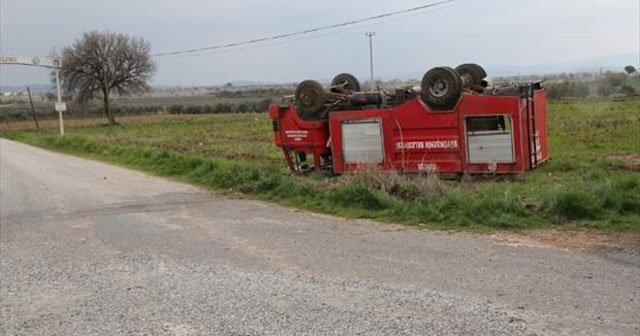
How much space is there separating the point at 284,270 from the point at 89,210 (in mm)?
6462

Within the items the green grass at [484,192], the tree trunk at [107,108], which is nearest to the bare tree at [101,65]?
the tree trunk at [107,108]

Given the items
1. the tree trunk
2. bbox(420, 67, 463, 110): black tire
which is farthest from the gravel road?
the tree trunk

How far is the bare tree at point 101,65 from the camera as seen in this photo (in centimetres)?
7094

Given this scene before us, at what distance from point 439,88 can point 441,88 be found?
4 centimetres

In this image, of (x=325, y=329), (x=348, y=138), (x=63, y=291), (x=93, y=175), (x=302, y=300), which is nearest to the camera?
(x=325, y=329)

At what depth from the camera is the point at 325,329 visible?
199 inches

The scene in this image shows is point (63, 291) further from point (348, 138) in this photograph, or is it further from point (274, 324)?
point (348, 138)

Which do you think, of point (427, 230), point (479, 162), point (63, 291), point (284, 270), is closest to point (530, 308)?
point (284, 270)

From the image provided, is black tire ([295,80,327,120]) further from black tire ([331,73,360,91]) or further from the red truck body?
black tire ([331,73,360,91])

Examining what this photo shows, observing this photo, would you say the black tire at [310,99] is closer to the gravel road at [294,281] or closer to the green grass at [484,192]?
the green grass at [484,192]

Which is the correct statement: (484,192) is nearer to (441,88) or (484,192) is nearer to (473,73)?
(441,88)

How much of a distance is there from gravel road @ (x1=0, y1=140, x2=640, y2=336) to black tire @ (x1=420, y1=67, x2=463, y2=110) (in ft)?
12.3

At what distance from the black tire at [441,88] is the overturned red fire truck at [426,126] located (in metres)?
0.02

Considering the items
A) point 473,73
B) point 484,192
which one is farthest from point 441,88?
point 484,192
